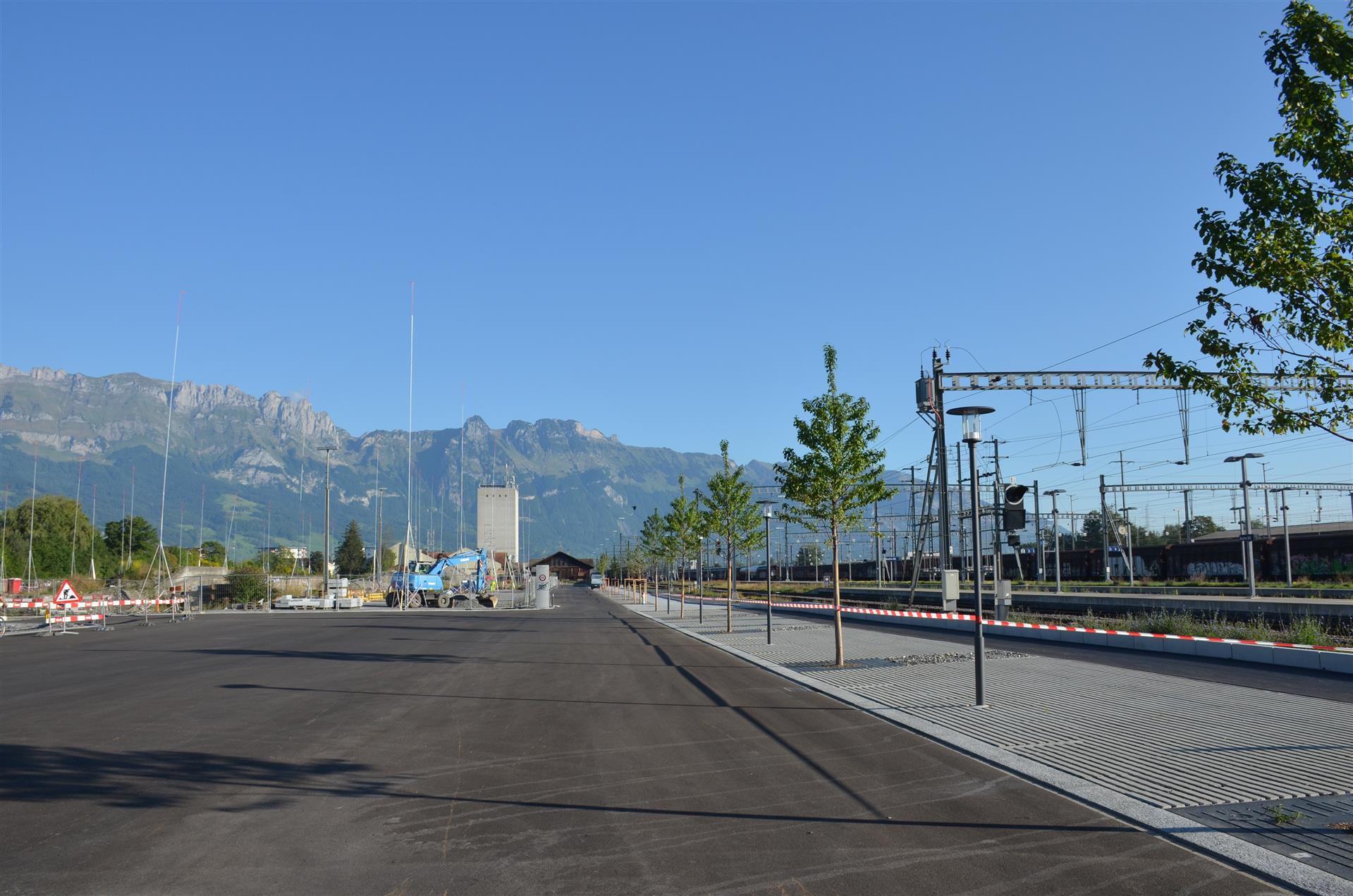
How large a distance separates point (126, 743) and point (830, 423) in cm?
1344

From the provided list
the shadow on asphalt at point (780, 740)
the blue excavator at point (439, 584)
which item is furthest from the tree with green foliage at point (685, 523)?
the shadow on asphalt at point (780, 740)

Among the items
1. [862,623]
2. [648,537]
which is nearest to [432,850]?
[862,623]

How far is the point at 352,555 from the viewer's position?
14838 centimetres

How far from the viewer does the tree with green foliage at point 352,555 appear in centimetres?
14525

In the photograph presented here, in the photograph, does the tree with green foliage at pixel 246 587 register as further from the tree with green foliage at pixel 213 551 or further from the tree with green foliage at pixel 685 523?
the tree with green foliage at pixel 213 551

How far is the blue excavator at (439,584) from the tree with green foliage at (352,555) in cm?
8435

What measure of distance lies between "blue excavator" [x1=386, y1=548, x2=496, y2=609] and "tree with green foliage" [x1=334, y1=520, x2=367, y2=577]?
277 ft

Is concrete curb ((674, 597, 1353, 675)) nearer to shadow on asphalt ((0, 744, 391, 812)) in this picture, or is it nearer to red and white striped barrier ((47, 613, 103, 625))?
shadow on asphalt ((0, 744, 391, 812))

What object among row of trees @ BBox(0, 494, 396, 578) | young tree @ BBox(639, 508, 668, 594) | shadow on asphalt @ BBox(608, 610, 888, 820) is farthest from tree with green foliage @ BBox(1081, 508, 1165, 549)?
shadow on asphalt @ BBox(608, 610, 888, 820)

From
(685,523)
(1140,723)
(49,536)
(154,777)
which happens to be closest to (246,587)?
(685,523)

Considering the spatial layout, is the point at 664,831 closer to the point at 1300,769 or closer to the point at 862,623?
the point at 1300,769

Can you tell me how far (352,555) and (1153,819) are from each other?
153014 millimetres

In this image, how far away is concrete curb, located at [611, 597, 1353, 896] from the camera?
18.1 feet

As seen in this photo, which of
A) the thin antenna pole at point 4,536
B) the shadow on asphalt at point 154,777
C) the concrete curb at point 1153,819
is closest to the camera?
the concrete curb at point 1153,819
